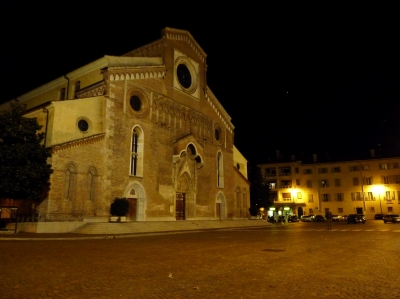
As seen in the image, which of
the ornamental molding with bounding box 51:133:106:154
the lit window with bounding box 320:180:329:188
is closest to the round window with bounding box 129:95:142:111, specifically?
the ornamental molding with bounding box 51:133:106:154

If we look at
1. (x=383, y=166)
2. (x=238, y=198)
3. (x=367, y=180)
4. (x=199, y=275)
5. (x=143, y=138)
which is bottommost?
(x=199, y=275)

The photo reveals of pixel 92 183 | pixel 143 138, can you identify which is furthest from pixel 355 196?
pixel 92 183

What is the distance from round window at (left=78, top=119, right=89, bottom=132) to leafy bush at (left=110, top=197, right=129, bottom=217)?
21.0 feet

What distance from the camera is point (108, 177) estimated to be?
27938mm

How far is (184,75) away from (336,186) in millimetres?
46349

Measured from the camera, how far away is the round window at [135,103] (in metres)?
31.8

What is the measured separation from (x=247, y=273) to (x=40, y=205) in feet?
65.2

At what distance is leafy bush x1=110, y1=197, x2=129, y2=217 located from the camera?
89.4 ft

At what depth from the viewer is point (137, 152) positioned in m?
31.9

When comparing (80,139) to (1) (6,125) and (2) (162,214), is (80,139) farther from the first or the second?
(2) (162,214)

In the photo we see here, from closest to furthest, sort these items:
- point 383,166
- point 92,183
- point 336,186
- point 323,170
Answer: point 92,183
point 383,166
point 336,186
point 323,170

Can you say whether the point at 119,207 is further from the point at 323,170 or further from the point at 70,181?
the point at 323,170

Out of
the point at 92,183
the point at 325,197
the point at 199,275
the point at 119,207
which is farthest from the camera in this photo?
the point at 325,197

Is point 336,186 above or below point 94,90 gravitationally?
below
